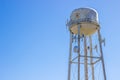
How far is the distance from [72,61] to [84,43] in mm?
2206

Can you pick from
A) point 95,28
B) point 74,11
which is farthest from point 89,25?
point 74,11

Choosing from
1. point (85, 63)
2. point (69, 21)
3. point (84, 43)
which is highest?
point (69, 21)

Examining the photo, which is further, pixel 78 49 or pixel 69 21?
pixel 69 21

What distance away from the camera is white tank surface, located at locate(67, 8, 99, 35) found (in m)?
21.9

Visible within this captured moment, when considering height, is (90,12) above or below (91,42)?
above

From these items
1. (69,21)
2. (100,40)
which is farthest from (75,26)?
(100,40)

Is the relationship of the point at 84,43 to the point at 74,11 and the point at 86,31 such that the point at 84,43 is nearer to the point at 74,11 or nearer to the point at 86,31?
the point at 86,31

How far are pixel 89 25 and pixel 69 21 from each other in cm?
212

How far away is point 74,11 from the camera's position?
76.1 ft

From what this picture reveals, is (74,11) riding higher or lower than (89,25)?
higher

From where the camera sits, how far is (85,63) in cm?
2156

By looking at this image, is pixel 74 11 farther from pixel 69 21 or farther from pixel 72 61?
pixel 72 61

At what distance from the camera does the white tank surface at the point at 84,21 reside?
2188 centimetres

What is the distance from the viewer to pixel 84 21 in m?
21.8
